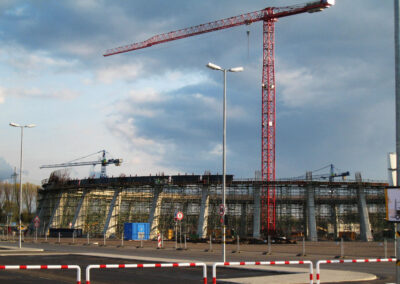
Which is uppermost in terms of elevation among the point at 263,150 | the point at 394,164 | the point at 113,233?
the point at 263,150

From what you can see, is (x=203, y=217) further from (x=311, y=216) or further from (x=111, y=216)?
(x=111, y=216)

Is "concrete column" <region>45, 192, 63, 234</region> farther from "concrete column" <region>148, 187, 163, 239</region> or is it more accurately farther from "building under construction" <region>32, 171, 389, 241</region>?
"concrete column" <region>148, 187, 163, 239</region>

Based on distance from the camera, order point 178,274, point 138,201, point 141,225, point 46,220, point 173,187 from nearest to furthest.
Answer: point 178,274 < point 141,225 < point 173,187 < point 138,201 < point 46,220

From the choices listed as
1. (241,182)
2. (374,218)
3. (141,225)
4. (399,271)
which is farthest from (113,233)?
(399,271)

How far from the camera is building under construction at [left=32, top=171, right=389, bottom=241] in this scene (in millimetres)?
71875

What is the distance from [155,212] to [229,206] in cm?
1211

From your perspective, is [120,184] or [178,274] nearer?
[178,274]

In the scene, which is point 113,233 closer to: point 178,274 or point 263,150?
point 263,150

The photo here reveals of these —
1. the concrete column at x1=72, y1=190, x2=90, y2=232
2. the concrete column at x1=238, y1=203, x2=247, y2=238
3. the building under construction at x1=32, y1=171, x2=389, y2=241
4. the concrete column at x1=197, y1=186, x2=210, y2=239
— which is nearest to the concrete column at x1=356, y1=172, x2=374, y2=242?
the building under construction at x1=32, y1=171, x2=389, y2=241

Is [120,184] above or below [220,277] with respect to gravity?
above

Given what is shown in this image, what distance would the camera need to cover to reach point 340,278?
17.9 metres

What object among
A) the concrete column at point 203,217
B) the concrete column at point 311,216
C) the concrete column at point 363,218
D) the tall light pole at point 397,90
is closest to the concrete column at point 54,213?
the concrete column at point 203,217

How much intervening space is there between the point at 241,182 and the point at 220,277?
175ft

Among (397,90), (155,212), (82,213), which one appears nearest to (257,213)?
(155,212)
